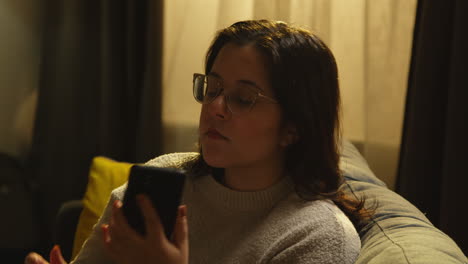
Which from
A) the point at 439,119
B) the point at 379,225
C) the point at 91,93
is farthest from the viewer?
the point at 91,93

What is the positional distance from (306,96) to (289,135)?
0.30 ft

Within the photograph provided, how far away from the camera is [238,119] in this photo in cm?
98

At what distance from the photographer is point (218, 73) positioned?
101cm

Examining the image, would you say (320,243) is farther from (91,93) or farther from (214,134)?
(91,93)

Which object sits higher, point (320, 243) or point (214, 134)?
point (214, 134)

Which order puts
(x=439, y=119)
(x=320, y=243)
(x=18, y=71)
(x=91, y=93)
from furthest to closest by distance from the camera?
(x=18, y=71), (x=91, y=93), (x=439, y=119), (x=320, y=243)

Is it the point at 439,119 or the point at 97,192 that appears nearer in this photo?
the point at 439,119

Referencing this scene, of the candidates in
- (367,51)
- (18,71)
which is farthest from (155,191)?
(18,71)

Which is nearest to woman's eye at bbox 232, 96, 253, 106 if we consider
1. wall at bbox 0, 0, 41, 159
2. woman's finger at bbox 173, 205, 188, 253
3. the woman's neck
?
the woman's neck

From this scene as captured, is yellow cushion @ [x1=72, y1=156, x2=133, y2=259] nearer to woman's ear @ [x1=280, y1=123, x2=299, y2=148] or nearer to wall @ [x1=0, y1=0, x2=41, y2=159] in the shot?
woman's ear @ [x1=280, y1=123, x2=299, y2=148]

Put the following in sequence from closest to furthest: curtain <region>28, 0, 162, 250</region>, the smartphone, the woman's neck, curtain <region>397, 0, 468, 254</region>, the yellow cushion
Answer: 1. the smartphone
2. the woman's neck
3. curtain <region>397, 0, 468, 254</region>
4. the yellow cushion
5. curtain <region>28, 0, 162, 250</region>

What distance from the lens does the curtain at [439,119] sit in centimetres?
156

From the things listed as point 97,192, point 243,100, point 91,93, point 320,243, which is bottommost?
point 97,192

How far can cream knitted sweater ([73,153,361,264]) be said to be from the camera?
925mm
